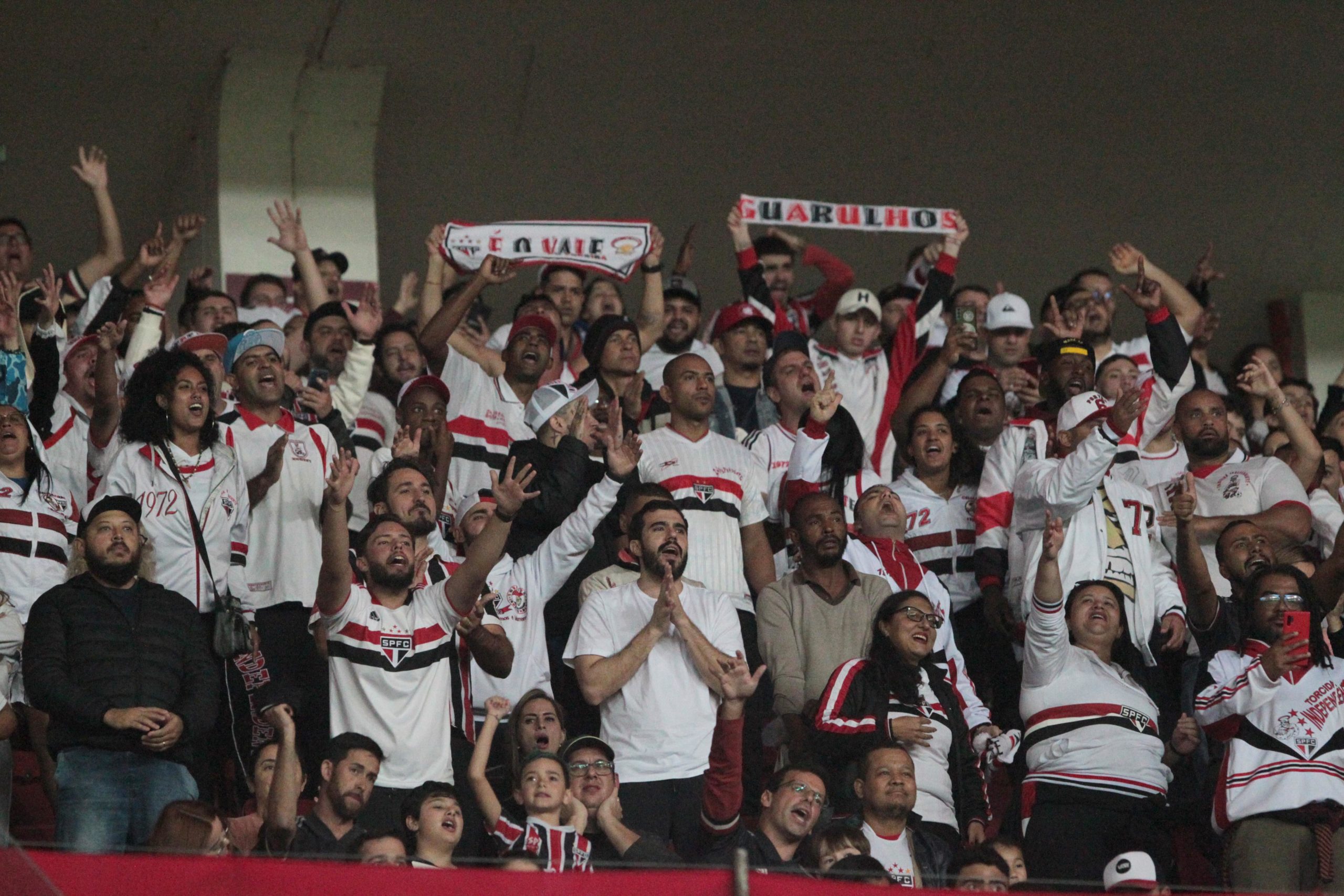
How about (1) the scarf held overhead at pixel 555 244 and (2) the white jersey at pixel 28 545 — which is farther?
(1) the scarf held overhead at pixel 555 244

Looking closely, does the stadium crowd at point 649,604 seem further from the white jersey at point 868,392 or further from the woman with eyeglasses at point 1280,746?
the white jersey at point 868,392

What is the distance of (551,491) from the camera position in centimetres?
847

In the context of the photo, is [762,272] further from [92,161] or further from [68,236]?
[68,236]

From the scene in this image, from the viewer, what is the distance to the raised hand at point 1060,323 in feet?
33.0

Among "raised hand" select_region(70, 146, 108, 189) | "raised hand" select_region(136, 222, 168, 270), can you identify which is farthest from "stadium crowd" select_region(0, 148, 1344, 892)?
"raised hand" select_region(70, 146, 108, 189)

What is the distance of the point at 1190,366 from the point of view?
32.3ft

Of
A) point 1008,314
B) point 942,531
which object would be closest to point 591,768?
point 942,531

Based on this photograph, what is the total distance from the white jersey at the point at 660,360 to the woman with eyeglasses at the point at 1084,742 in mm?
2846

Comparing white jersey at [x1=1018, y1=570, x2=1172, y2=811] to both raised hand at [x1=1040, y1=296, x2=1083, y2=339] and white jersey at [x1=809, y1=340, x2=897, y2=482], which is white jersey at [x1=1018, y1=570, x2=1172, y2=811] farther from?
white jersey at [x1=809, y1=340, x2=897, y2=482]

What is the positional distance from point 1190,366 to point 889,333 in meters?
2.03

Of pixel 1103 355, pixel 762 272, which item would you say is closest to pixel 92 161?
pixel 762 272

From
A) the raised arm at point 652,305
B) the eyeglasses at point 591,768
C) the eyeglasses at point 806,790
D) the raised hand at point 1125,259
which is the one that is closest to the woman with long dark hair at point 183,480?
the eyeglasses at point 591,768

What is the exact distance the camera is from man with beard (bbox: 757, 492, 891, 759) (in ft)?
26.0

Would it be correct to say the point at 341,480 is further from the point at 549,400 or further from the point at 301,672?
the point at 549,400
